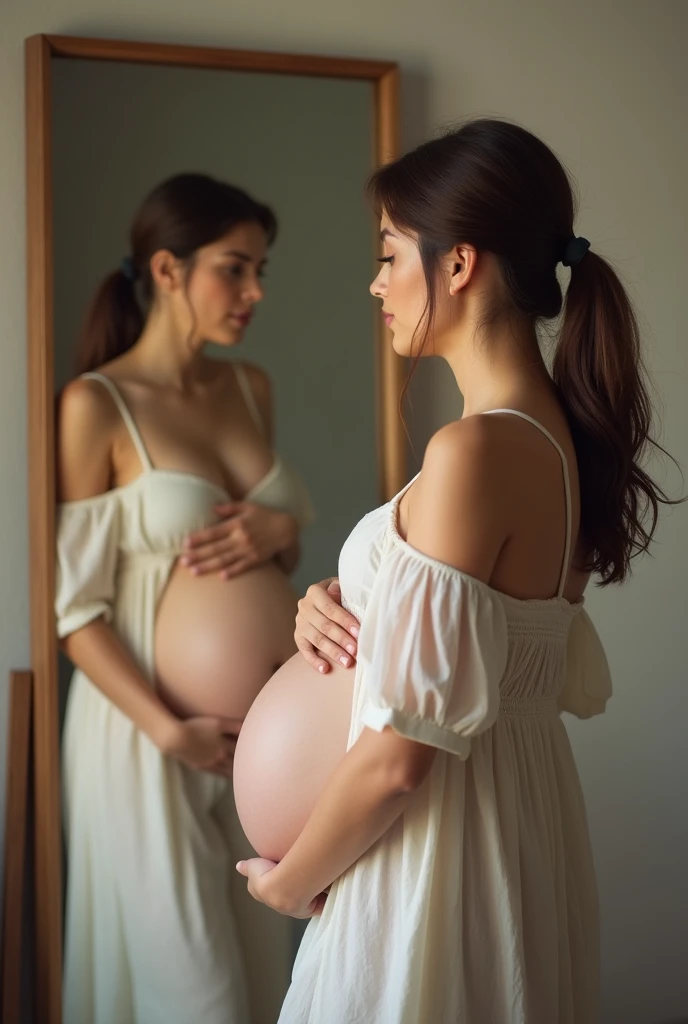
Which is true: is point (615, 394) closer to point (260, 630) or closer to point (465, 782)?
point (465, 782)

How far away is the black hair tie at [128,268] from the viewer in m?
1.87

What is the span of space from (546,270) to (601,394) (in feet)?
0.49

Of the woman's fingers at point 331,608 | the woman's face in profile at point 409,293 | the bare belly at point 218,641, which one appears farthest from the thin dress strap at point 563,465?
the bare belly at point 218,641

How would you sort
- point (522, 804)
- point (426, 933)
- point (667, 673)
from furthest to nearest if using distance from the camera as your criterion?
point (667, 673)
point (522, 804)
point (426, 933)

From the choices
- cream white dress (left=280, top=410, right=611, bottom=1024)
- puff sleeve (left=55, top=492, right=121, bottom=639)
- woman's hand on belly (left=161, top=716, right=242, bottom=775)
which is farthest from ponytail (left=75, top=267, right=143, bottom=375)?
cream white dress (left=280, top=410, right=611, bottom=1024)

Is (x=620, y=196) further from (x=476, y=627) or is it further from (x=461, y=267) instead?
(x=476, y=627)

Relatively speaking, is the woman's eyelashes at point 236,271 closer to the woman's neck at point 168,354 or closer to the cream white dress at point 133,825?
the woman's neck at point 168,354

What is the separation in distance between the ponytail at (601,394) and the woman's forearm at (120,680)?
86 centimetres

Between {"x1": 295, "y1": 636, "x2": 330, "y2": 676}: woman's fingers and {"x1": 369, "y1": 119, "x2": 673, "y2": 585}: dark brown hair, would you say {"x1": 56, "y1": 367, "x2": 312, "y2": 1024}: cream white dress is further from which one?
{"x1": 369, "y1": 119, "x2": 673, "y2": 585}: dark brown hair

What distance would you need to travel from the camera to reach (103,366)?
188 centimetres

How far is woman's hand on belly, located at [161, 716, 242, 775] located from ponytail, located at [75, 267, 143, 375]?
614 millimetres

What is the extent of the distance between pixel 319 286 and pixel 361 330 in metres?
0.11

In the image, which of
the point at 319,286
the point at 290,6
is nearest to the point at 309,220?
the point at 319,286

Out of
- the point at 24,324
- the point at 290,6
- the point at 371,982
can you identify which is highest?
the point at 290,6
